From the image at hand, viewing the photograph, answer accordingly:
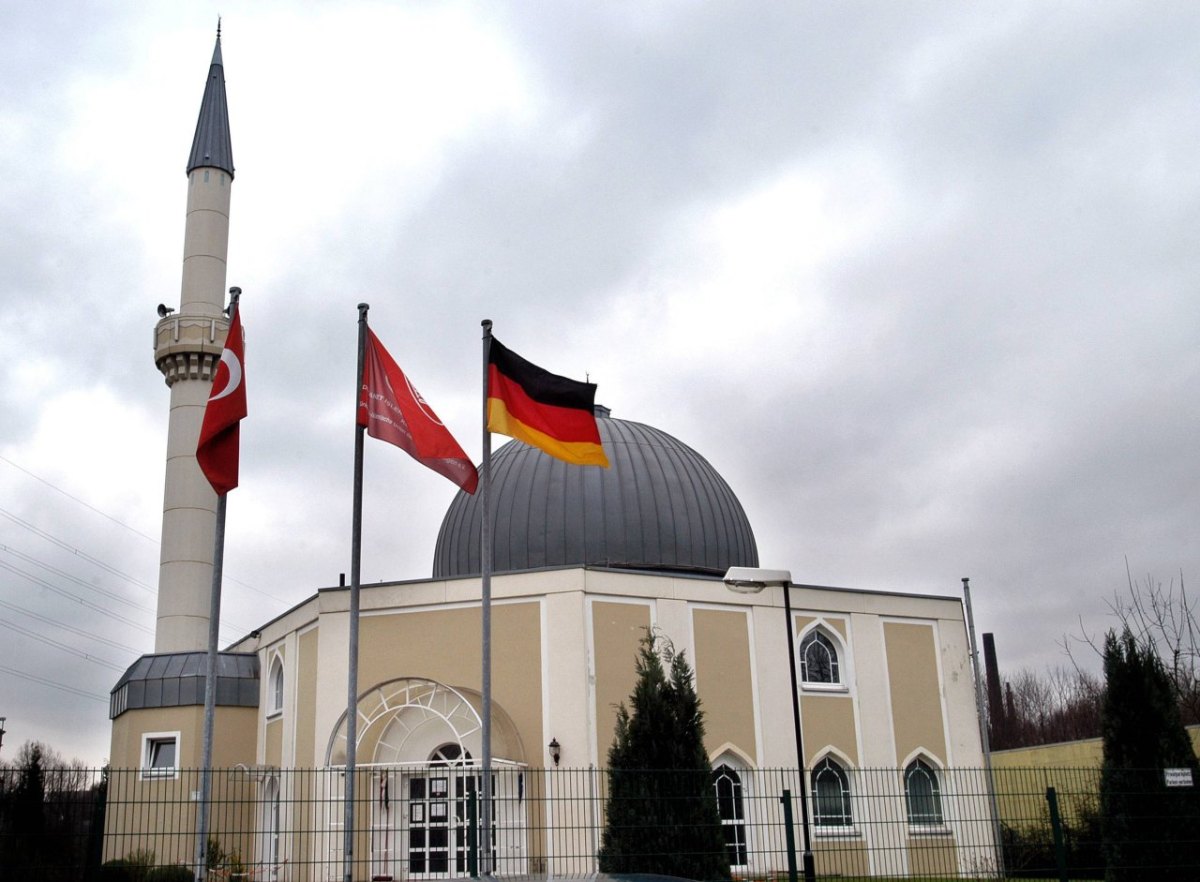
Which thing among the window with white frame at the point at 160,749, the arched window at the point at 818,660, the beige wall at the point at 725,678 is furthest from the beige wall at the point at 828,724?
the window with white frame at the point at 160,749

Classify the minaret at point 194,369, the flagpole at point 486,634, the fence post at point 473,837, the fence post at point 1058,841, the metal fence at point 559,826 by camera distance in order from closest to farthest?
1. the fence post at point 473,837
2. the flagpole at point 486,634
3. the fence post at point 1058,841
4. the metal fence at point 559,826
5. the minaret at point 194,369

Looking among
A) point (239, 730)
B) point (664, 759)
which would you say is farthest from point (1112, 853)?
point (239, 730)

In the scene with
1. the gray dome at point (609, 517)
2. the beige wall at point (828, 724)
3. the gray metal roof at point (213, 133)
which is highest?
the gray metal roof at point (213, 133)

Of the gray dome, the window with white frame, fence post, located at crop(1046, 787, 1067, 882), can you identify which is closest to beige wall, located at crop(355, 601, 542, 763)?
the gray dome

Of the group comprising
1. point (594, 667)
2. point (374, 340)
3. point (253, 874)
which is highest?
point (374, 340)

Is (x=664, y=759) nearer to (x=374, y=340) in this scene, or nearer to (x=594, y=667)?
(x=594, y=667)

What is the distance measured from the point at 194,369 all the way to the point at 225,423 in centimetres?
1759

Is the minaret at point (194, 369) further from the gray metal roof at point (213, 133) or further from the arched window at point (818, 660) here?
the arched window at point (818, 660)

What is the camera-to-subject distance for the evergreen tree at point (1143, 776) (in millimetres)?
16844

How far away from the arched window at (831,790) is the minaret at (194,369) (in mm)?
15482

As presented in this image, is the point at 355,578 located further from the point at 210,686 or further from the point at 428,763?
the point at 428,763

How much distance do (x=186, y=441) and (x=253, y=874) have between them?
12.4m

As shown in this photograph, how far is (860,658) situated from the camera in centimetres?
2514

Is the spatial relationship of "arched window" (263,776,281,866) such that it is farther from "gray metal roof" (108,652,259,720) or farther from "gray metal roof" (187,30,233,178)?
"gray metal roof" (187,30,233,178)
